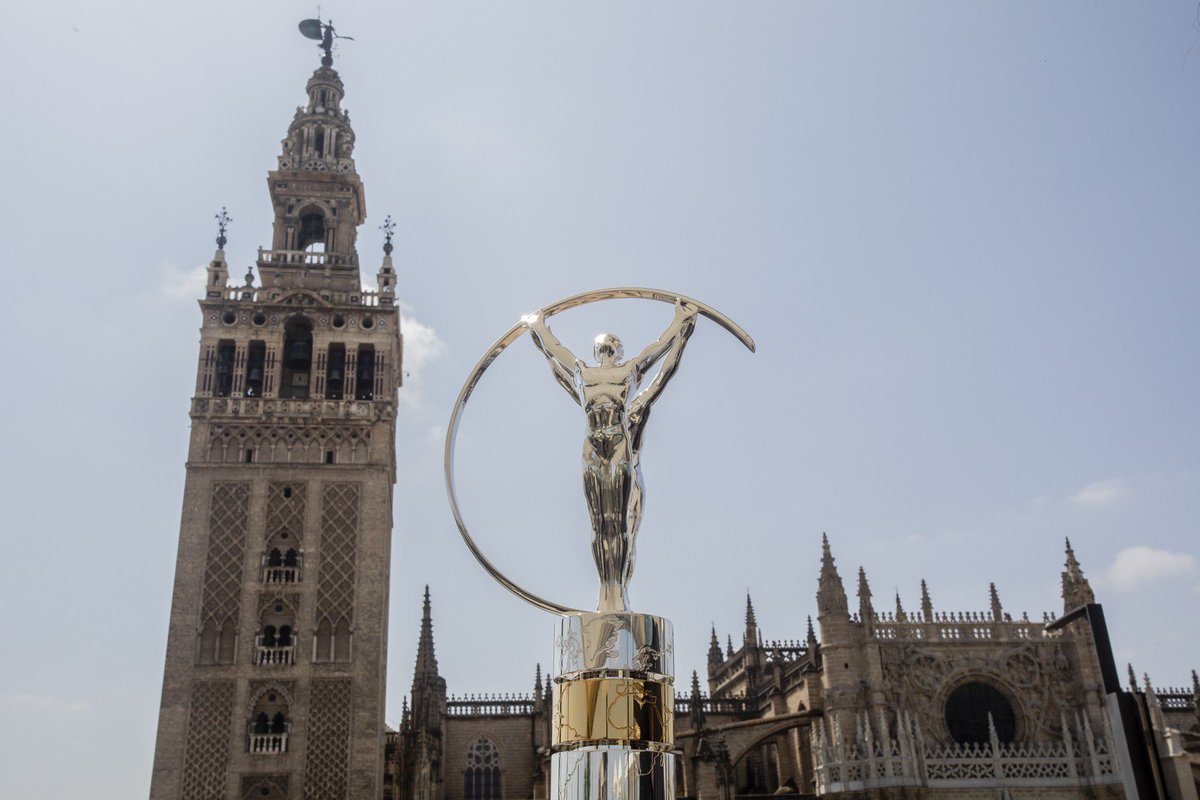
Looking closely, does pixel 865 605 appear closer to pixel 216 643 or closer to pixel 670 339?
pixel 216 643

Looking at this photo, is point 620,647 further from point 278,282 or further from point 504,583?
point 278,282

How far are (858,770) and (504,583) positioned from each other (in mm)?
34031

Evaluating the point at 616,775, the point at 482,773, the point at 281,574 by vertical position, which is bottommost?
the point at 616,775

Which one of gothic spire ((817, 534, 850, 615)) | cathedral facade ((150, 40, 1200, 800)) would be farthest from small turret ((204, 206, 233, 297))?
gothic spire ((817, 534, 850, 615))

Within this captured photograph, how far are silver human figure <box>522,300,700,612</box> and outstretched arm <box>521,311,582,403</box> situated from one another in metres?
0.04

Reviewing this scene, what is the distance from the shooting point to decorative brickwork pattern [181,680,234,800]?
114 ft

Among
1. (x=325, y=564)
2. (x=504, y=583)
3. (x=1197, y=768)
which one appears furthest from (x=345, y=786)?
(x=504, y=583)

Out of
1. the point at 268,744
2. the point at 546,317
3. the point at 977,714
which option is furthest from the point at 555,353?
the point at 977,714

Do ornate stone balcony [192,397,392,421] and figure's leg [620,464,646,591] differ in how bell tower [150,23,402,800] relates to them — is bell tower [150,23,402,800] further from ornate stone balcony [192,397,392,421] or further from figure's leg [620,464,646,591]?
figure's leg [620,464,646,591]

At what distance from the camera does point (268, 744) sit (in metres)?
35.6

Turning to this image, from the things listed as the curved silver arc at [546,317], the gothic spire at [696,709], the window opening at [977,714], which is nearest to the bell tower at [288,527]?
the gothic spire at [696,709]

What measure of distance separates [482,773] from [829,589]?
49.3ft

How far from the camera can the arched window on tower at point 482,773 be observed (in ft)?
140

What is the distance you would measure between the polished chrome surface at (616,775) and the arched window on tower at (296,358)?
125 feet
